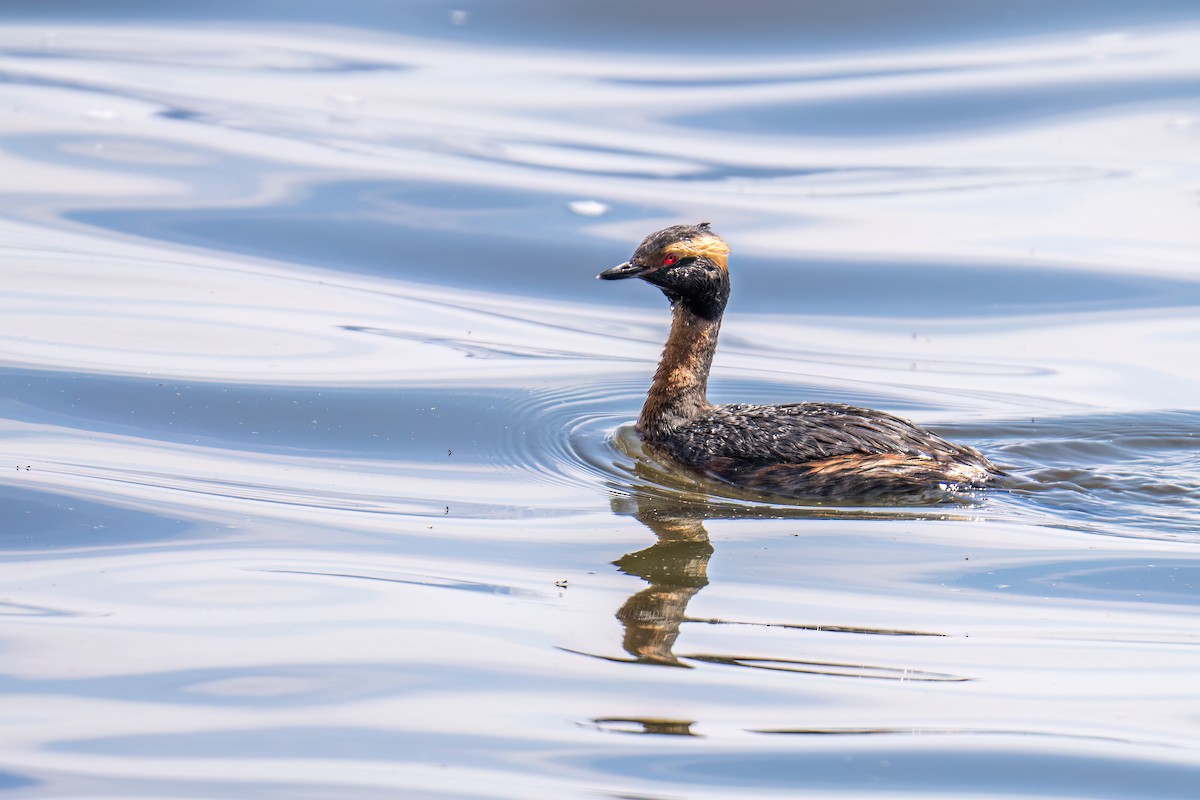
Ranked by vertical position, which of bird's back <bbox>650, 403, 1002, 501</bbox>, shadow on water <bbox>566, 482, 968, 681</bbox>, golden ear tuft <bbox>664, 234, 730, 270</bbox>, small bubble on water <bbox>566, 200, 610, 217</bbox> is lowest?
shadow on water <bbox>566, 482, 968, 681</bbox>

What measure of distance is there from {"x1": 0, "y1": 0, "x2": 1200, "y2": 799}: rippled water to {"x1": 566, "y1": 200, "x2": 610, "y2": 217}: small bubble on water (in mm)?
217

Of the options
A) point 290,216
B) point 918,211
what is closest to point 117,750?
point 290,216

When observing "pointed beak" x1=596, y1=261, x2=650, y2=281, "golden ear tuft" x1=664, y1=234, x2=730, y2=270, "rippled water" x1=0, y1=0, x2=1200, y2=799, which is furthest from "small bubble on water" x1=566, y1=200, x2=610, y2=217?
"pointed beak" x1=596, y1=261, x2=650, y2=281

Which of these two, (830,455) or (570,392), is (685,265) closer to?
(570,392)

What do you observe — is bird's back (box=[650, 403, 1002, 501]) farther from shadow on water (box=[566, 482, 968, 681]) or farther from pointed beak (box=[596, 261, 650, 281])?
pointed beak (box=[596, 261, 650, 281])

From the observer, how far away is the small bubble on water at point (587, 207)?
476 inches

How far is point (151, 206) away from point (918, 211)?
5.55 m

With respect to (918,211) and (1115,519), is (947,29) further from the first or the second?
(1115,519)

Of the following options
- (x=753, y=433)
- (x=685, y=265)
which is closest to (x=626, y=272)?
(x=685, y=265)

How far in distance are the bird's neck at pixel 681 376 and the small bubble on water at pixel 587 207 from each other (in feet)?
12.2

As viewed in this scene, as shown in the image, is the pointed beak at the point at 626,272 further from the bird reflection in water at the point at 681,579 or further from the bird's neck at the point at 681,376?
the bird reflection in water at the point at 681,579

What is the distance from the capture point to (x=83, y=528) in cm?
631

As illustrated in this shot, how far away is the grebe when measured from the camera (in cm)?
728

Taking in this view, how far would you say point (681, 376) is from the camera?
8336mm
